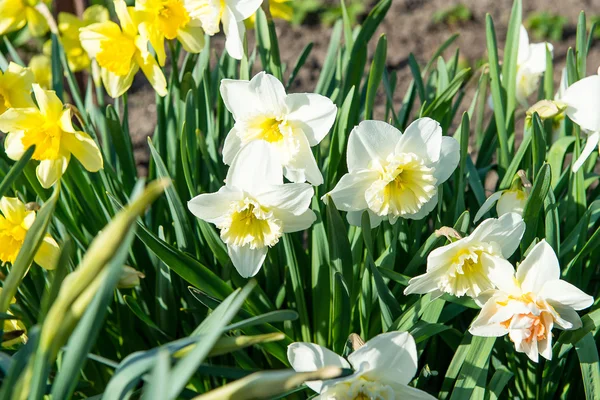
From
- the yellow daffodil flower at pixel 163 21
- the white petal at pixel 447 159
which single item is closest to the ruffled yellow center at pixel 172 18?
the yellow daffodil flower at pixel 163 21

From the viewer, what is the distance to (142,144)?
3.00 m

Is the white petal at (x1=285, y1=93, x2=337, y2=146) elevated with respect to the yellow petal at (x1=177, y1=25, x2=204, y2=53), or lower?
lower

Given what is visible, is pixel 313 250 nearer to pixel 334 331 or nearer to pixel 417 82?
pixel 334 331

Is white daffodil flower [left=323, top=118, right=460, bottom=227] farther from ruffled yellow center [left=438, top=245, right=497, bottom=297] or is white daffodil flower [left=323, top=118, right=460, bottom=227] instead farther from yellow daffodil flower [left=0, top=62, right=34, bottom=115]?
yellow daffodil flower [left=0, top=62, right=34, bottom=115]

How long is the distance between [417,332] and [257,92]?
551 millimetres

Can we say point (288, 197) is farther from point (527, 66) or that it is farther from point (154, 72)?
point (527, 66)

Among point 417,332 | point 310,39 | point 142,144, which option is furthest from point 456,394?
point 310,39

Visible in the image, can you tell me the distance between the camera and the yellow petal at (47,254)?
4.32ft

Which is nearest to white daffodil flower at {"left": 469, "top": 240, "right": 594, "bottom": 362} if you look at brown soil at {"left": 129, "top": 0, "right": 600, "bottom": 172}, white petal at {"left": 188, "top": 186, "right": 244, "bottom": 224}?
white petal at {"left": 188, "top": 186, "right": 244, "bottom": 224}

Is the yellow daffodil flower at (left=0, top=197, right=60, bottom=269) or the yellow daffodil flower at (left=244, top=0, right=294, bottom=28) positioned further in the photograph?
the yellow daffodil flower at (left=244, top=0, right=294, bottom=28)

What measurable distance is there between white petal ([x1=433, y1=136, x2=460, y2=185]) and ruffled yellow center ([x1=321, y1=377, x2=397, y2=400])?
39cm

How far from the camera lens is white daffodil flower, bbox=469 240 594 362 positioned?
114 centimetres

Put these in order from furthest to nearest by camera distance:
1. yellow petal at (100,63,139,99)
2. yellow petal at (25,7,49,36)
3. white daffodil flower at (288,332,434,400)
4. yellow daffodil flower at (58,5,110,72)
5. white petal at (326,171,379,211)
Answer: yellow daffodil flower at (58,5,110,72), yellow petal at (25,7,49,36), yellow petal at (100,63,139,99), white petal at (326,171,379,211), white daffodil flower at (288,332,434,400)

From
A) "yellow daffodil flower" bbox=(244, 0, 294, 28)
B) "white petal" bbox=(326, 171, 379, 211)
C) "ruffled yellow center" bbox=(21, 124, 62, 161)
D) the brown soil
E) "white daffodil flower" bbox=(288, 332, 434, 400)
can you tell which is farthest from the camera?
the brown soil
